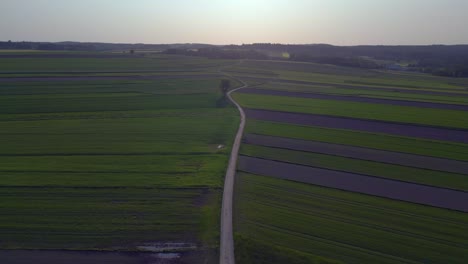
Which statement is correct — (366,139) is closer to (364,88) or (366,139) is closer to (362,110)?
(362,110)

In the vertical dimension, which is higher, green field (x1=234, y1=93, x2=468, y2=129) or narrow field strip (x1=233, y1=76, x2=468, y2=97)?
narrow field strip (x1=233, y1=76, x2=468, y2=97)

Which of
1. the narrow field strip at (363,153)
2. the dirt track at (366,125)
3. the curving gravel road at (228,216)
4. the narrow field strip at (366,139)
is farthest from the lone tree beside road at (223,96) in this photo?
the curving gravel road at (228,216)

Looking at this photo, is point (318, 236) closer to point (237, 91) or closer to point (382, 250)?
point (382, 250)

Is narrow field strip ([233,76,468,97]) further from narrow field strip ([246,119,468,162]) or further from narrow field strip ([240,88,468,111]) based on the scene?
narrow field strip ([246,119,468,162])

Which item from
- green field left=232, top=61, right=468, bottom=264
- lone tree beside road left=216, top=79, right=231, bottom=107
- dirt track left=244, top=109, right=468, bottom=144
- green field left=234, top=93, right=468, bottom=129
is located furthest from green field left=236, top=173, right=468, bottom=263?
lone tree beside road left=216, top=79, right=231, bottom=107

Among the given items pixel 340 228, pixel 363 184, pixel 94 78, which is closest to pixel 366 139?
pixel 363 184

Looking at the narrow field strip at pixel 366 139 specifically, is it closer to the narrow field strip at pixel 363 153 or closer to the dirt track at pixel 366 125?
the narrow field strip at pixel 363 153
